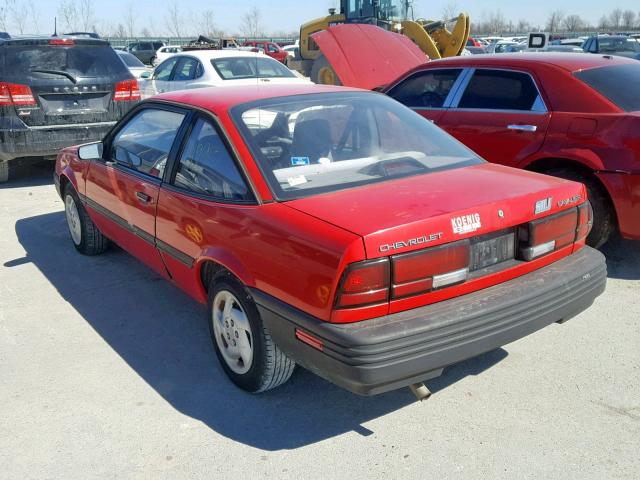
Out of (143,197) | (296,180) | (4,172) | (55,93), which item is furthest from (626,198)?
(4,172)

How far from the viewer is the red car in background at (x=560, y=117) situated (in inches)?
182

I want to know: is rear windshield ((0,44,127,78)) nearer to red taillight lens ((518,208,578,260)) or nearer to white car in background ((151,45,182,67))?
red taillight lens ((518,208,578,260))

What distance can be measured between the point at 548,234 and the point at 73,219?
4.12 meters

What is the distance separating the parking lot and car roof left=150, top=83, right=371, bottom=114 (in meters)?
1.43

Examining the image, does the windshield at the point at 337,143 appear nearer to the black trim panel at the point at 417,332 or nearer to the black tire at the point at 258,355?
the black tire at the point at 258,355

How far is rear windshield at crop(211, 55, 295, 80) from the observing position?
10438 millimetres

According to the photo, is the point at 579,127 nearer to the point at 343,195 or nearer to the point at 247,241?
the point at 343,195

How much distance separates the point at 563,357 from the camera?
3.61 metres

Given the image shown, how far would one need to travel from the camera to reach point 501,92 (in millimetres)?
5508

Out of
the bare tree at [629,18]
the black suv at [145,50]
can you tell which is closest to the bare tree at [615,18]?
the bare tree at [629,18]

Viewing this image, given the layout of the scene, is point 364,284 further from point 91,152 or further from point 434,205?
point 91,152

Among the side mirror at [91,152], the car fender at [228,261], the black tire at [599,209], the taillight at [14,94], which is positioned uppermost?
the taillight at [14,94]

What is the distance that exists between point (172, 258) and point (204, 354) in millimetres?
604

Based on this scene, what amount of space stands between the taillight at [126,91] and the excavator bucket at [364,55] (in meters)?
3.62
